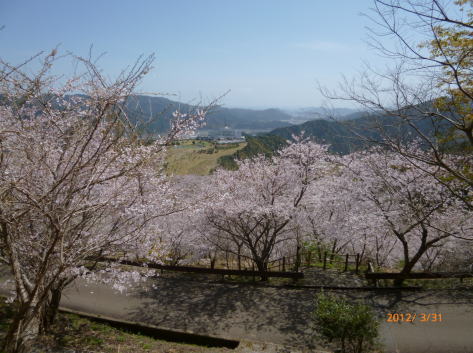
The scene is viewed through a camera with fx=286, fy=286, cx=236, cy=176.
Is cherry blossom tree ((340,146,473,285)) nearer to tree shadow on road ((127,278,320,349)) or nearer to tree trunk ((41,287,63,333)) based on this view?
tree shadow on road ((127,278,320,349))

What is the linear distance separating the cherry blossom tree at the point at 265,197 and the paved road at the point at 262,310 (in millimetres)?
1698

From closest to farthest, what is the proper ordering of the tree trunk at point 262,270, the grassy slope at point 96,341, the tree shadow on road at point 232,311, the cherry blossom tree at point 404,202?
the grassy slope at point 96,341, the tree shadow on road at point 232,311, the cherry blossom tree at point 404,202, the tree trunk at point 262,270

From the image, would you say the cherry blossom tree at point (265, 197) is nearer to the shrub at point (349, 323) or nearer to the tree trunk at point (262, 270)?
the tree trunk at point (262, 270)

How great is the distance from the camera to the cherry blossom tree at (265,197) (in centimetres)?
1040

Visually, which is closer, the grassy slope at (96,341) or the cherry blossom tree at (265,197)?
the grassy slope at (96,341)

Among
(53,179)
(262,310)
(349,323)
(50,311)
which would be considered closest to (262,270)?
(262,310)

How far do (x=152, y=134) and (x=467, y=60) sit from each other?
6.56 m

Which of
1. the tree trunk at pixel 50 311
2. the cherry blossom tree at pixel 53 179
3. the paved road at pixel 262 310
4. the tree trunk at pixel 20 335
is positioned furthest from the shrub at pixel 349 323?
the tree trunk at pixel 50 311

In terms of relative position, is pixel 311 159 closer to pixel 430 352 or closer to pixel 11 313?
pixel 430 352

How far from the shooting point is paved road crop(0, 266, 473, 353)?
283 inches

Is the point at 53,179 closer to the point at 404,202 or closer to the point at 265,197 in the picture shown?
the point at 265,197

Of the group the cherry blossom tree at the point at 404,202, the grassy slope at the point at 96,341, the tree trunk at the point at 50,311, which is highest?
the cherry blossom tree at the point at 404,202

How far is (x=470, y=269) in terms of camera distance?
31.9 ft

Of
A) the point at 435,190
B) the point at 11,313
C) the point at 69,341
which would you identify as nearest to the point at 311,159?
the point at 435,190
